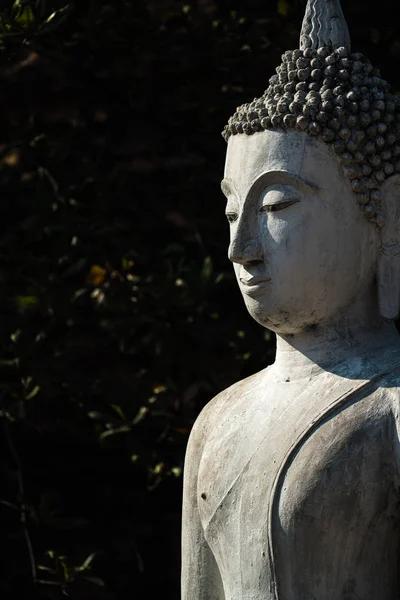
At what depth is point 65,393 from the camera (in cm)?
710

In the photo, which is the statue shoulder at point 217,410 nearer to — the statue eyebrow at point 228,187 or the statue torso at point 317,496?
the statue torso at point 317,496

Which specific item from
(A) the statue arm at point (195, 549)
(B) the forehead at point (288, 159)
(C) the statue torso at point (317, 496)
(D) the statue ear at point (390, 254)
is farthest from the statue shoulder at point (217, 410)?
(B) the forehead at point (288, 159)

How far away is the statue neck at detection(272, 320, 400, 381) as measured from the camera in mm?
4340

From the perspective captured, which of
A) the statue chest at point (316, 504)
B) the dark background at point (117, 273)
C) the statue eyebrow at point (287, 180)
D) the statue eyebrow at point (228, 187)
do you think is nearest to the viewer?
the statue chest at point (316, 504)

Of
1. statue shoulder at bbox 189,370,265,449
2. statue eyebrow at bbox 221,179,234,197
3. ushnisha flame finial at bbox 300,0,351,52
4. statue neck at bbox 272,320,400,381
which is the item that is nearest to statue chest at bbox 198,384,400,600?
statue neck at bbox 272,320,400,381

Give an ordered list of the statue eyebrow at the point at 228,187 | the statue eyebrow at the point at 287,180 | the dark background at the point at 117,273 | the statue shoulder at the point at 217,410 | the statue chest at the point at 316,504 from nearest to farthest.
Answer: the statue chest at the point at 316,504, the statue eyebrow at the point at 287,180, the statue eyebrow at the point at 228,187, the statue shoulder at the point at 217,410, the dark background at the point at 117,273

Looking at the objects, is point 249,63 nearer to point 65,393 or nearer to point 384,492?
point 65,393

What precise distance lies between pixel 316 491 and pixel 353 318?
532mm

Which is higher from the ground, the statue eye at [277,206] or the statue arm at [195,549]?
the statue eye at [277,206]

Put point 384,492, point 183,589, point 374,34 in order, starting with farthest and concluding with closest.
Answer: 1. point 374,34
2. point 183,589
3. point 384,492

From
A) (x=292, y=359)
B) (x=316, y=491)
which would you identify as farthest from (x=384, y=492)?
(x=292, y=359)

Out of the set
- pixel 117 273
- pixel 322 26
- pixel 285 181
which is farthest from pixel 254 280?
pixel 117 273

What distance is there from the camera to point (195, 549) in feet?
15.3

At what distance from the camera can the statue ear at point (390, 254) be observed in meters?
4.36
